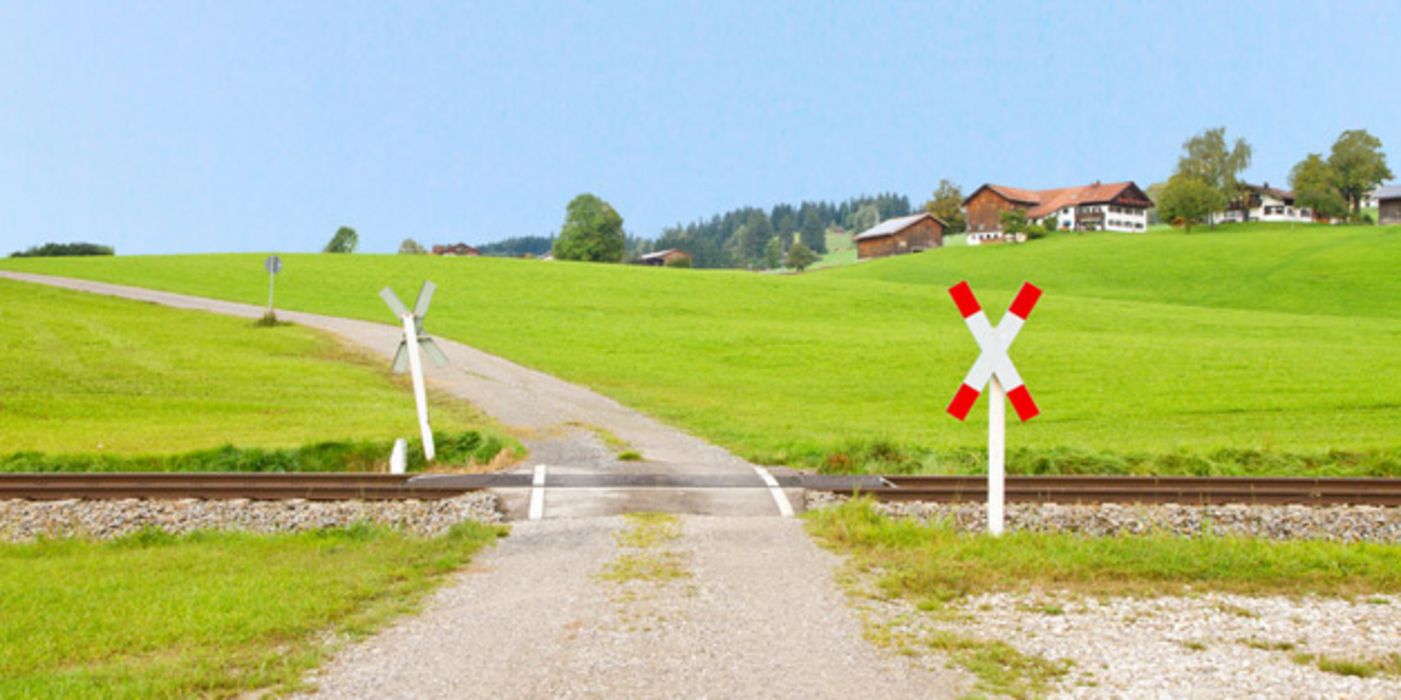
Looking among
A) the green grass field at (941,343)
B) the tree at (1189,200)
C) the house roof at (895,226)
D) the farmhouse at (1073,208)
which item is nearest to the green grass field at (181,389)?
the green grass field at (941,343)

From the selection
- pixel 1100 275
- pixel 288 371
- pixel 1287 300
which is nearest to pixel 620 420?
pixel 288 371

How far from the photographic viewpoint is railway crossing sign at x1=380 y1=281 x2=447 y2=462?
16562 millimetres

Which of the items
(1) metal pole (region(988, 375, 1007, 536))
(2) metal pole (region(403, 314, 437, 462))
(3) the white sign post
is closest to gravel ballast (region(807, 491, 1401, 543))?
(1) metal pole (region(988, 375, 1007, 536))

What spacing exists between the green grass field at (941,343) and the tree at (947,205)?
2011 inches

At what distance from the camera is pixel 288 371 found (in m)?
30.5

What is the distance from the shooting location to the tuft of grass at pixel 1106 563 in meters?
9.33

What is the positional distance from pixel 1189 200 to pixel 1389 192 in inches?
1119

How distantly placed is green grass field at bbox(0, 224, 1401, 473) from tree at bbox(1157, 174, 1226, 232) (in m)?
18.6

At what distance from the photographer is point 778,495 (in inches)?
542

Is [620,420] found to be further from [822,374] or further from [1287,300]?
[1287,300]

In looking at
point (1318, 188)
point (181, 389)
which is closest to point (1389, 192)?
point (1318, 188)

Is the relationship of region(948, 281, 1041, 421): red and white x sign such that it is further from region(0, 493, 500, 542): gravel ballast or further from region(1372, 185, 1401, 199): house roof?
region(1372, 185, 1401, 199): house roof

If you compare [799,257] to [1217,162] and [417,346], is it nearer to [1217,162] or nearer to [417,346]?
[1217,162]

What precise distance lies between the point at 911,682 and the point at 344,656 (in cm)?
378
